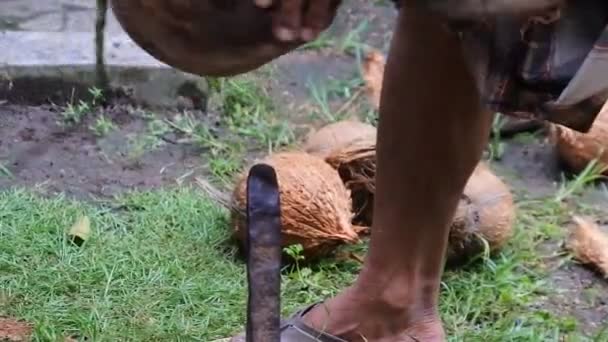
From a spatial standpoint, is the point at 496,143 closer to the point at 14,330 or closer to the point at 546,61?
the point at 14,330

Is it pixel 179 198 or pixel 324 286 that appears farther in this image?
pixel 179 198

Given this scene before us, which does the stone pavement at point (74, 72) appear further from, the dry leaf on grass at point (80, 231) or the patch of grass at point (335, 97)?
the dry leaf on grass at point (80, 231)

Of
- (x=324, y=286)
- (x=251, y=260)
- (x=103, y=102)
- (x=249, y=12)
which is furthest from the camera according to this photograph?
(x=103, y=102)

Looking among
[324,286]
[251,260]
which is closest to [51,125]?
[324,286]

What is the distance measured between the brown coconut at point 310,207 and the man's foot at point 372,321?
0.34 m

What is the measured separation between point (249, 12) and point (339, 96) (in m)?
2.13

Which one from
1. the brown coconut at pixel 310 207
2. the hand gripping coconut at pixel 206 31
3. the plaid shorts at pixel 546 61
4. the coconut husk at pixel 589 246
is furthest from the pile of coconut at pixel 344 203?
the hand gripping coconut at pixel 206 31

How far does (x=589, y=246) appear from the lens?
2.40 m

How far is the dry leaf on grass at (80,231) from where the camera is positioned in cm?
234

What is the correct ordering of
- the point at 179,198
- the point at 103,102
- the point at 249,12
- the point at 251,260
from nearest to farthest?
the point at 249,12 → the point at 251,260 → the point at 179,198 → the point at 103,102

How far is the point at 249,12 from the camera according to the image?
44.4 inches

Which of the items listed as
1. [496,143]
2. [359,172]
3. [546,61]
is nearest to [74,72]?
[359,172]

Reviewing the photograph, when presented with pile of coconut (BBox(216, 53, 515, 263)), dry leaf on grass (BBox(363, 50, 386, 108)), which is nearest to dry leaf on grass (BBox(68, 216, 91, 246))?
pile of coconut (BBox(216, 53, 515, 263))

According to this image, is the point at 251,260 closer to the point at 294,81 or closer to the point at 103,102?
the point at 103,102
